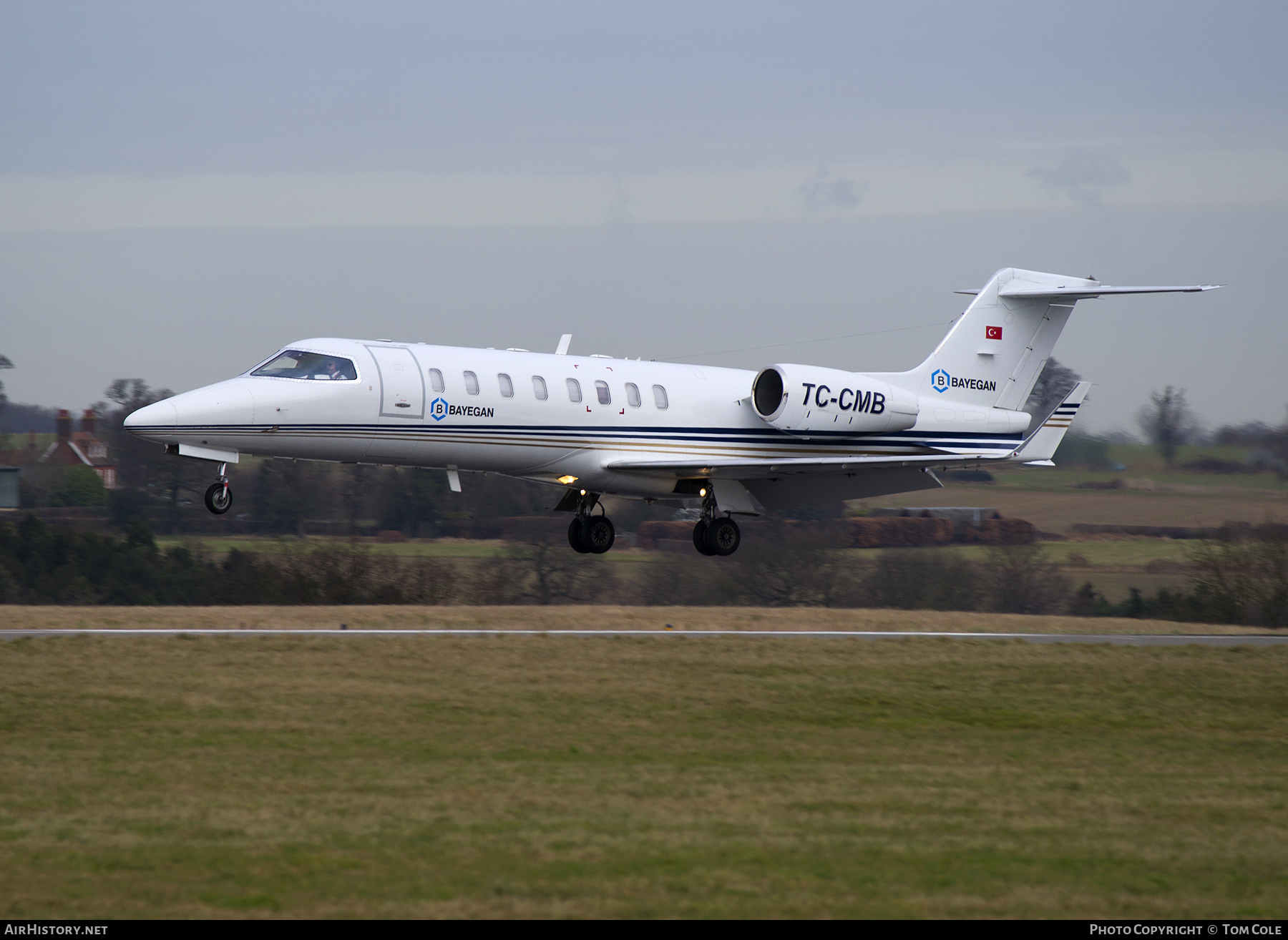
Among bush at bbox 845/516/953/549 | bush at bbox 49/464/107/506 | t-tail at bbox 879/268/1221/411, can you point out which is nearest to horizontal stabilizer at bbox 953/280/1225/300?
t-tail at bbox 879/268/1221/411

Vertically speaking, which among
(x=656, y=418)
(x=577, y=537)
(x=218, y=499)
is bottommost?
(x=577, y=537)

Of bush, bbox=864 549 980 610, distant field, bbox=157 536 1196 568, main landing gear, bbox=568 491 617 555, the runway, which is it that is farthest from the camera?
bush, bbox=864 549 980 610

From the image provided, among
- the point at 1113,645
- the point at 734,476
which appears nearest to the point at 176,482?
the point at 734,476

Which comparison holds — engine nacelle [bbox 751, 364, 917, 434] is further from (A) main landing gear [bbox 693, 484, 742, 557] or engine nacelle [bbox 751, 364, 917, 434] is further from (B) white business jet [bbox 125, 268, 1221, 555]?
(A) main landing gear [bbox 693, 484, 742, 557]

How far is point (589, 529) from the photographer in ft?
85.9

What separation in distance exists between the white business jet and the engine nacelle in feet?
0.11

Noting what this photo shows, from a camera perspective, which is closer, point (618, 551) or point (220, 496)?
point (220, 496)

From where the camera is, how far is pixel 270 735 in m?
15.1

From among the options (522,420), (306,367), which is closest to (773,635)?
(522,420)

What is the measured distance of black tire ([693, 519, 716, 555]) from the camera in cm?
2555

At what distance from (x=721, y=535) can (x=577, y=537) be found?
9.24 ft

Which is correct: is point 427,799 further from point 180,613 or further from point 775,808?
point 180,613

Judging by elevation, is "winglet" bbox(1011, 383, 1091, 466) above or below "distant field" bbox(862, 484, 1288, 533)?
above

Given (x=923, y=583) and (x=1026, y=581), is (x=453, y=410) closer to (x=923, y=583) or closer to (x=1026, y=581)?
(x=923, y=583)
